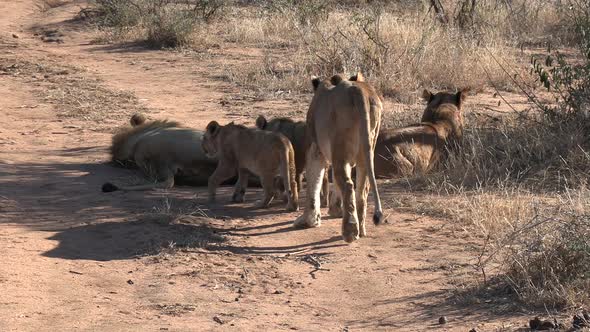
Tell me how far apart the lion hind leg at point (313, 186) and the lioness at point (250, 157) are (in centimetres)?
42

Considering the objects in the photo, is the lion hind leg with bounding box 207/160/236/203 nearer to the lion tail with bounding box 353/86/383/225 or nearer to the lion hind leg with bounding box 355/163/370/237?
the lion hind leg with bounding box 355/163/370/237

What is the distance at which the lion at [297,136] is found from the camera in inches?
366

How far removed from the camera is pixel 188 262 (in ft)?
24.7

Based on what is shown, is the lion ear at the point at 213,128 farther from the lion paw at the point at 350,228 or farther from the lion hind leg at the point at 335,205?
the lion paw at the point at 350,228

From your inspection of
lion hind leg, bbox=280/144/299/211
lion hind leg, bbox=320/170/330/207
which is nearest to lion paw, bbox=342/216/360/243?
lion hind leg, bbox=280/144/299/211

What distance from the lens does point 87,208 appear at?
29.1ft

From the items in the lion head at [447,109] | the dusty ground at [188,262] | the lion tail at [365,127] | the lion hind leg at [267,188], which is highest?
the lion tail at [365,127]

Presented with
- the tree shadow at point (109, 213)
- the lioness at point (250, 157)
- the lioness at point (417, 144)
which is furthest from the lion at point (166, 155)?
the lioness at point (417, 144)

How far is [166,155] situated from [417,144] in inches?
93.1

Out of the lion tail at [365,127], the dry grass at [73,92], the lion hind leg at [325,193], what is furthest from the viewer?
the dry grass at [73,92]

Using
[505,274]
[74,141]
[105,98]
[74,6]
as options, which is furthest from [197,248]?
[74,6]

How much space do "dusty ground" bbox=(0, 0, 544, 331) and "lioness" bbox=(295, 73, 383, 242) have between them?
0.90 ft

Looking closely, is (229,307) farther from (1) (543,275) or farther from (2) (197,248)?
(1) (543,275)

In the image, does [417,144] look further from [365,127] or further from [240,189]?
[365,127]
